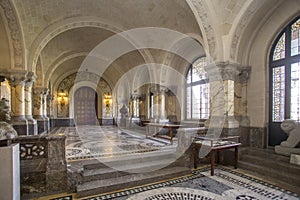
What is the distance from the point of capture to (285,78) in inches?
183

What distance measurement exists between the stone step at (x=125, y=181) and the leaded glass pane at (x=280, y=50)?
3.86m

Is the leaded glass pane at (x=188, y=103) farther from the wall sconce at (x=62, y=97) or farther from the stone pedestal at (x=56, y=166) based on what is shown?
the wall sconce at (x=62, y=97)

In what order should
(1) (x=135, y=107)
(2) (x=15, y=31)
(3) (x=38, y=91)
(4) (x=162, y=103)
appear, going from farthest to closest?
(1) (x=135, y=107) < (3) (x=38, y=91) < (4) (x=162, y=103) < (2) (x=15, y=31)

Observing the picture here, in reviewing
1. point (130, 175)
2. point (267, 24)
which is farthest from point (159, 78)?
point (130, 175)

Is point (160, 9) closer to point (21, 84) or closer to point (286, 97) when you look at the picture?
point (286, 97)

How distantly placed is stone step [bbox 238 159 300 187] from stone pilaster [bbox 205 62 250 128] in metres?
1.01

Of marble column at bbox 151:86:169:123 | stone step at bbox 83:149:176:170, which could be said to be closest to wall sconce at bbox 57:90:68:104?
marble column at bbox 151:86:169:123

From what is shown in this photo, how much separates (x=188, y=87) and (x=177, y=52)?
1806 mm

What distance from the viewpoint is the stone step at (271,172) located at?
345 cm

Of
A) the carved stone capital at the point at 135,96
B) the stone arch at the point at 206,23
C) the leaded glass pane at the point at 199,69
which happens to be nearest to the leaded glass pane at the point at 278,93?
the stone arch at the point at 206,23

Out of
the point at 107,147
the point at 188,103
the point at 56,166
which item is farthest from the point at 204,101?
the point at 56,166

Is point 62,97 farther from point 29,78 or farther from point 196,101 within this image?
point 196,101

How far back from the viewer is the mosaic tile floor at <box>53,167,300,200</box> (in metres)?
2.97

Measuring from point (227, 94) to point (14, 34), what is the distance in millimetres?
7175
